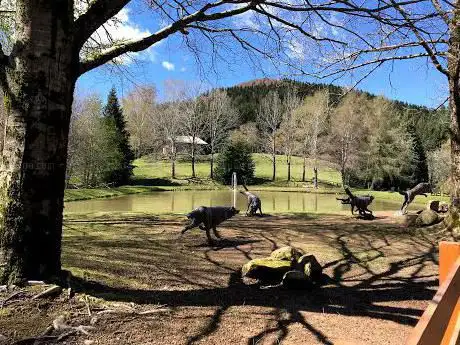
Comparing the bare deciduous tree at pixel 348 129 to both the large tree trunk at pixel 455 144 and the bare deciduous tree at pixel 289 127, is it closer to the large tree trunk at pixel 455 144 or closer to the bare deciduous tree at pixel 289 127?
the bare deciduous tree at pixel 289 127

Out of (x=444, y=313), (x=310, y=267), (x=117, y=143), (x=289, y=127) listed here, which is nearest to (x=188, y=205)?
(x=310, y=267)

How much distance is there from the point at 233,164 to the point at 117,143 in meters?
12.5

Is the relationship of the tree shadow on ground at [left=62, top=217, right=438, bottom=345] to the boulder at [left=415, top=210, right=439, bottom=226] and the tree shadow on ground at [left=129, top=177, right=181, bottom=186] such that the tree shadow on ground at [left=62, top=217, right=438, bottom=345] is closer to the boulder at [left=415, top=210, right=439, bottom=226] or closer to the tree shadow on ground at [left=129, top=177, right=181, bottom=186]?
the boulder at [left=415, top=210, right=439, bottom=226]

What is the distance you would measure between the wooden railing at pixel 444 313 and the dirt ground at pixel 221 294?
537 millimetres

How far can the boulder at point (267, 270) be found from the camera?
6297 mm

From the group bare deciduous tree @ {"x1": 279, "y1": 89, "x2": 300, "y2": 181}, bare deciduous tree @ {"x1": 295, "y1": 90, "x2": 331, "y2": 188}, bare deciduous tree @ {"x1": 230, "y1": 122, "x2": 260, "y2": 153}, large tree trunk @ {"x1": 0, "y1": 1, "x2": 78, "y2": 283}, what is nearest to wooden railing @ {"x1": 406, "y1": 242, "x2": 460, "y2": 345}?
large tree trunk @ {"x1": 0, "y1": 1, "x2": 78, "y2": 283}

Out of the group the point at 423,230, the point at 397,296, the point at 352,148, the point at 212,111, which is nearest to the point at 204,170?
the point at 212,111

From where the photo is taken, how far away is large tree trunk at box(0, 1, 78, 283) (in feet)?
14.2

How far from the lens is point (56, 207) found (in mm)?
4551

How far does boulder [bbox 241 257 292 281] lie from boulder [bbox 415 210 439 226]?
247 inches

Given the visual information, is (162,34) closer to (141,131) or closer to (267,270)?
(267,270)

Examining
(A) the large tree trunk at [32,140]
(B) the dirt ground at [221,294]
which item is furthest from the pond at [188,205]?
(A) the large tree trunk at [32,140]

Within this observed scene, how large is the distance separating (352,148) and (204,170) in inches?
770

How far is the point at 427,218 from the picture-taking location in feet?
37.0
